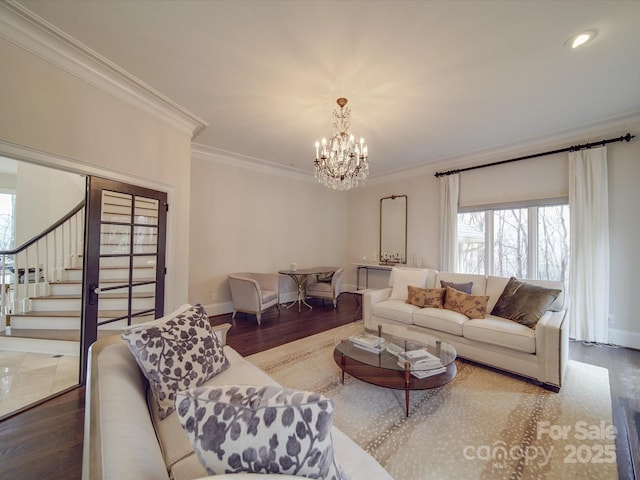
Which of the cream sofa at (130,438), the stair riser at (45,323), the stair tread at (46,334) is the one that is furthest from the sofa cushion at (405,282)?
the stair riser at (45,323)

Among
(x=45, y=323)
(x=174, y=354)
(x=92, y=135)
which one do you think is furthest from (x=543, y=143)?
(x=45, y=323)

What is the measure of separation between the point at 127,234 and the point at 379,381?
2883 millimetres

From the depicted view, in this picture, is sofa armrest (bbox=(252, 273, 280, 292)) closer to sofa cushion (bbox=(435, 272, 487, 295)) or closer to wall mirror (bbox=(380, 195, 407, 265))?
wall mirror (bbox=(380, 195, 407, 265))

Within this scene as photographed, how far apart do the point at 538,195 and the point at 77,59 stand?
5722 millimetres

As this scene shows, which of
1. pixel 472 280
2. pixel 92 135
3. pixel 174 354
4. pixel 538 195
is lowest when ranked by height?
pixel 174 354

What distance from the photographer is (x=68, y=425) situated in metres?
1.84

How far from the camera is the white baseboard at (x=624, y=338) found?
314 centimetres

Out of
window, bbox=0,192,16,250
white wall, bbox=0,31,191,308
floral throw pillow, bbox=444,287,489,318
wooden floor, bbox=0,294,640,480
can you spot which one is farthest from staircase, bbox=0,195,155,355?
floral throw pillow, bbox=444,287,489,318

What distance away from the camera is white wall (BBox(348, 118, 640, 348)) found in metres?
3.19

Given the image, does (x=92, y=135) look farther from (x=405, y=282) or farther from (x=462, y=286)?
(x=462, y=286)

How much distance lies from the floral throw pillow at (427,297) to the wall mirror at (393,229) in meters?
2.10

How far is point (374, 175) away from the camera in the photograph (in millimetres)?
5945

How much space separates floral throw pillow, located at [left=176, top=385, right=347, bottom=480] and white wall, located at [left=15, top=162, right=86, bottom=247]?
5880mm

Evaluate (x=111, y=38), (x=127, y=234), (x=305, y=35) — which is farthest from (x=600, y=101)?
(x=127, y=234)
